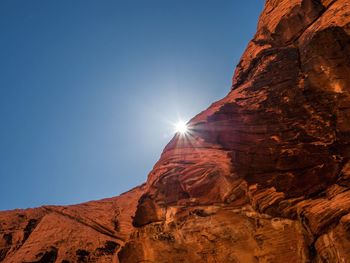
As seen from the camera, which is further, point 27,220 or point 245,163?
point 27,220

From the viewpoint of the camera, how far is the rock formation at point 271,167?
12.2m

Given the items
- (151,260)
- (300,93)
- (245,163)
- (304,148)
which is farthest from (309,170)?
(151,260)

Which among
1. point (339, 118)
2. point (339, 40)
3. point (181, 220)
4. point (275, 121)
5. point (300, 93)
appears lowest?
point (181, 220)

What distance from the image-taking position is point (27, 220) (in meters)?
26.9

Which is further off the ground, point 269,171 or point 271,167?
point 271,167

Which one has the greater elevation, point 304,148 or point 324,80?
point 324,80

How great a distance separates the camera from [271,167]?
1420 centimetres

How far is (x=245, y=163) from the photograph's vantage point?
14.8 m

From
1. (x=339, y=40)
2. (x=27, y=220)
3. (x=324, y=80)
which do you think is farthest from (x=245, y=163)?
(x=27, y=220)

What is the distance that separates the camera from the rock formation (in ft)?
39.9

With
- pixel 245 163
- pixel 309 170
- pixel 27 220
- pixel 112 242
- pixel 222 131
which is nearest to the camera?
pixel 309 170

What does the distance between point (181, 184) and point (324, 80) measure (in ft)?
26.6

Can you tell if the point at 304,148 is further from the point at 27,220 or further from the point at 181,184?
the point at 27,220

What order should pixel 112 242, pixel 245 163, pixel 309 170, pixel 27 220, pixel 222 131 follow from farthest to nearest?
pixel 27 220, pixel 112 242, pixel 222 131, pixel 245 163, pixel 309 170
